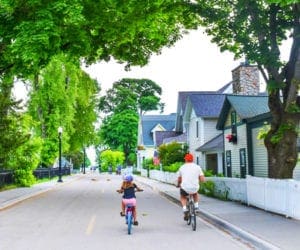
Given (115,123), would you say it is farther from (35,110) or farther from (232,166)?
(232,166)

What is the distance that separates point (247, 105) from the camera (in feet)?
109

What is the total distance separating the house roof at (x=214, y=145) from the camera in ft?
130

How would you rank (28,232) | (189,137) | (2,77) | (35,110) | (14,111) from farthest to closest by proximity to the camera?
(35,110) < (189,137) < (14,111) < (2,77) < (28,232)

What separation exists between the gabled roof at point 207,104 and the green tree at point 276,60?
25971mm

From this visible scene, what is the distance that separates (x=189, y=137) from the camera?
49438mm

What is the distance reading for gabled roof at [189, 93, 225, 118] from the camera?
45156mm

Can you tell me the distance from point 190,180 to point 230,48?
743 cm

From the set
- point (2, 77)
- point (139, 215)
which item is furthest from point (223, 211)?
point (2, 77)

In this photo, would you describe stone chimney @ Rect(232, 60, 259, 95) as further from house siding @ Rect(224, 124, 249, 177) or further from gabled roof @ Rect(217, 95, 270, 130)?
gabled roof @ Rect(217, 95, 270, 130)

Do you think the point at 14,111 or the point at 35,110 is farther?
the point at 35,110

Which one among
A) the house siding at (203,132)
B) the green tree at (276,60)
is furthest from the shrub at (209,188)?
the house siding at (203,132)

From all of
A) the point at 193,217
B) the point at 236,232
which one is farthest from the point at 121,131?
the point at 236,232

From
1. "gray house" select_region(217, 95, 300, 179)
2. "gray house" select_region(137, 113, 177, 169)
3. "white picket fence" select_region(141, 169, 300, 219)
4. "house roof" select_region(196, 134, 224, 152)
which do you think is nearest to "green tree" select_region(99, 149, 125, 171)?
"gray house" select_region(137, 113, 177, 169)

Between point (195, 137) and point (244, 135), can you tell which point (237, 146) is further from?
point (195, 137)
